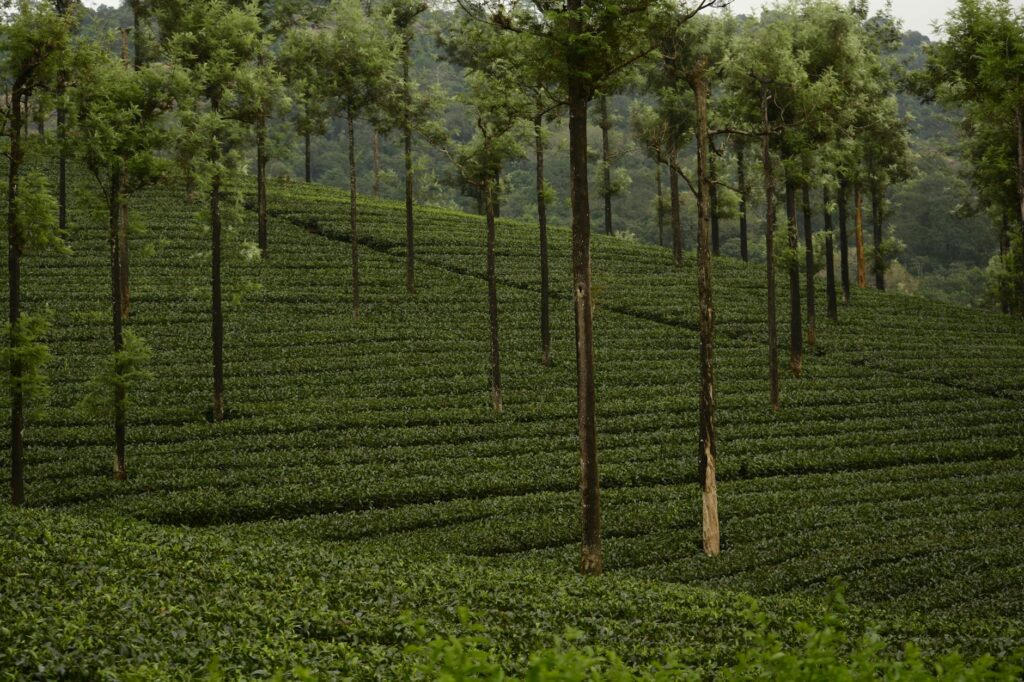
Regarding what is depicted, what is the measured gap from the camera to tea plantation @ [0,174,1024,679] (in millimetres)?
13391

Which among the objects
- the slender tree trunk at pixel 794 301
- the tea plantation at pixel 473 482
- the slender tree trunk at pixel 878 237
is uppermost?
the slender tree trunk at pixel 878 237

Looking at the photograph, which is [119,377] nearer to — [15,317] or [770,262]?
[15,317]

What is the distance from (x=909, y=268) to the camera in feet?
365

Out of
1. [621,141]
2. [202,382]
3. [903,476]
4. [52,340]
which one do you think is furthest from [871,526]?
[621,141]

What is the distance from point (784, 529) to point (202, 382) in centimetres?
2282

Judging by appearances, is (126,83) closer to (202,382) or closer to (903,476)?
(202,382)

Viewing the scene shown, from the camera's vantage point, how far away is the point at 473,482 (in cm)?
2950

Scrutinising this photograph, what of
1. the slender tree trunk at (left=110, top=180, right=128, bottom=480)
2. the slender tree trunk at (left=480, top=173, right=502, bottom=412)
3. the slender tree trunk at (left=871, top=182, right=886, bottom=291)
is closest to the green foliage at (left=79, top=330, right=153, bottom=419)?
the slender tree trunk at (left=110, top=180, right=128, bottom=480)

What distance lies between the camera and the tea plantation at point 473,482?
1339 centimetres

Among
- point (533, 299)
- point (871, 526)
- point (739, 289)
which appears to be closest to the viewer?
point (871, 526)

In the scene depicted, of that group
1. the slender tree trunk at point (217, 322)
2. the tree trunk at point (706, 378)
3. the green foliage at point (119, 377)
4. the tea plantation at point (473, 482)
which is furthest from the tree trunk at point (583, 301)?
the slender tree trunk at point (217, 322)

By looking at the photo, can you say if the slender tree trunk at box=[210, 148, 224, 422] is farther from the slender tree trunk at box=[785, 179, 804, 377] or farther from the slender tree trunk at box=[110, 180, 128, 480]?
the slender tree trunk at box=[785, 179, 804, 377]

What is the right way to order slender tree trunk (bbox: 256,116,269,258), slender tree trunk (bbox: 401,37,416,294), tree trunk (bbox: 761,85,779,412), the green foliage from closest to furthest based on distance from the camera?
the green foliage, tree trunk (bbox: 761,85,779,412), slender tree trunk (bbox: 401,37,416,294), slender tree trunk (bbox: 256,116,269,258)

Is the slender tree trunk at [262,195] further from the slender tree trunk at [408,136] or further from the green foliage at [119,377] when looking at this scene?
the green foliage at [119,377]
